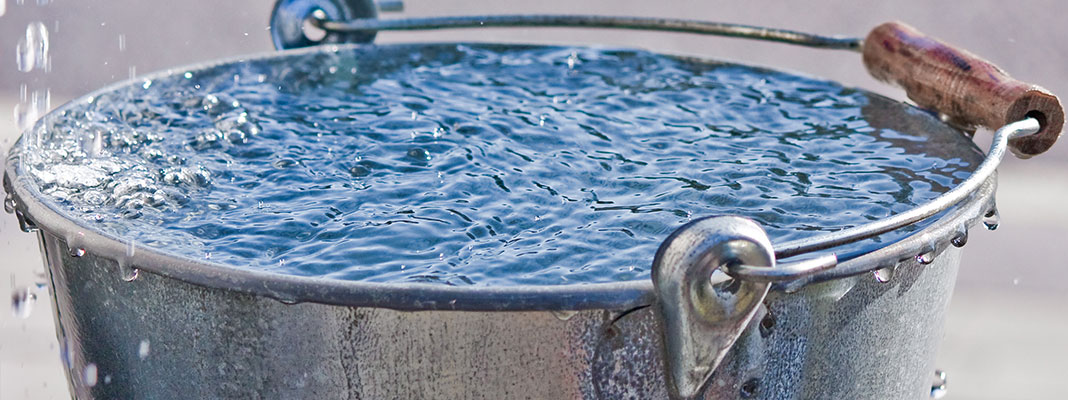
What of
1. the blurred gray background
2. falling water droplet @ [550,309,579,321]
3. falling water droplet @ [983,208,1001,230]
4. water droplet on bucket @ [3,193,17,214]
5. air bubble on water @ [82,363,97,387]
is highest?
falling water droplet @ [550,309,579,321]

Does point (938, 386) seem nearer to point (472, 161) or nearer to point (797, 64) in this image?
point (472, 161)

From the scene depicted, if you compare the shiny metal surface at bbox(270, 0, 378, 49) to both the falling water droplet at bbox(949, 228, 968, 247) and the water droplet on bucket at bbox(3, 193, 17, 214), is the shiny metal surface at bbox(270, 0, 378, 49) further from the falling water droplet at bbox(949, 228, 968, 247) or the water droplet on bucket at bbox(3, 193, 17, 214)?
the falling water droplet at bbox(949, 228, 968, 247)

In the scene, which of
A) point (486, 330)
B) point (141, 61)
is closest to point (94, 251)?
point (486, 330)

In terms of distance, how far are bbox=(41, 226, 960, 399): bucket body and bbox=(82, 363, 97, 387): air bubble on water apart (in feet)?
0.26

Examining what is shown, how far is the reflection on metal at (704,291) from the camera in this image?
1.19m

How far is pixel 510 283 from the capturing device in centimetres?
140

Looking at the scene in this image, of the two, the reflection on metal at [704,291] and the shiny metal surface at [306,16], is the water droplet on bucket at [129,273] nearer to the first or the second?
the reflection on metal at [704,291]

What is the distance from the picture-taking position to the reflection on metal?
3.90 feet

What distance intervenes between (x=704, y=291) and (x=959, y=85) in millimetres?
1061

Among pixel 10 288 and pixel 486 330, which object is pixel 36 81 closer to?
pixel 10 288

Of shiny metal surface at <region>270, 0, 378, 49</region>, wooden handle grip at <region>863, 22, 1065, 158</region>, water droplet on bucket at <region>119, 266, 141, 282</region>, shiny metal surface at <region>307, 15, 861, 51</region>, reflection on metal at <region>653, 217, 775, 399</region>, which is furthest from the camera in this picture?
shiny metal surface at <region>270, 0, 378, 49</region>

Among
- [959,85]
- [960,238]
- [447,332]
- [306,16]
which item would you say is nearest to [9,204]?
[447,332]

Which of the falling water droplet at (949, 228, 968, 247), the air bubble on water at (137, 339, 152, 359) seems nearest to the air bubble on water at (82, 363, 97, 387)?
the air bubble on water at (137, 339, 152, 359)

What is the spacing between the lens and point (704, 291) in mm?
1215
